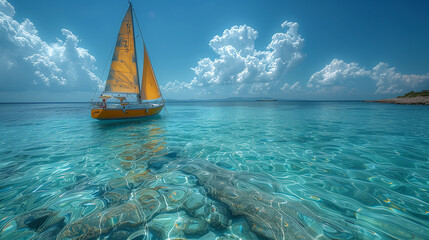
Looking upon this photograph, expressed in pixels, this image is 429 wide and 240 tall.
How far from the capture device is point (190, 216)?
2738mm

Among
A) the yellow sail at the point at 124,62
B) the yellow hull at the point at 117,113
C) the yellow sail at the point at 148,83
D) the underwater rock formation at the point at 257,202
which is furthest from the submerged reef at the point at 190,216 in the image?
the yellow sail at the point at 148,83

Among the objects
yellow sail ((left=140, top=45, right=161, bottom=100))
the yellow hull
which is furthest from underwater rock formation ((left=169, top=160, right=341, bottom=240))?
yellow sail ((left=140, top=45, right=161, bottom=100))

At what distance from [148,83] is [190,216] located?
2116 centimetres

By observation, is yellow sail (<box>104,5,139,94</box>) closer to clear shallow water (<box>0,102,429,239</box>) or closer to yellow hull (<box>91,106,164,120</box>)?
yellow hull (<box>91,106,164,120</box>)

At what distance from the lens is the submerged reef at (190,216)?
235 cm

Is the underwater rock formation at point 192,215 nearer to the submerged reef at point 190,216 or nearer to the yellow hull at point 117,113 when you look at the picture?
the submerged reef at point 190,216

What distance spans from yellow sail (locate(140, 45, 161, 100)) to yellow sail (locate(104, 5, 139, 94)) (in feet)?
5.11

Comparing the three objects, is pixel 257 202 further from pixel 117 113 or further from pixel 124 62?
pixel 124 62

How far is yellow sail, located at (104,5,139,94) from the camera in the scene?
17.8m

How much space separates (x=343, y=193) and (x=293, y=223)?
76.7 inches

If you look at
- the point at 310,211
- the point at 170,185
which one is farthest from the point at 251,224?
the point at 170,185

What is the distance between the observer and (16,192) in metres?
3.58

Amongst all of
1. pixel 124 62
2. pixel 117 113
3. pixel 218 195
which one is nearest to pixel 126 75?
pixel 124 62

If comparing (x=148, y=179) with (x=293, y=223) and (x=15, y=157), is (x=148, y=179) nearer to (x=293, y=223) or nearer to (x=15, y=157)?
(x=293, y=223)
